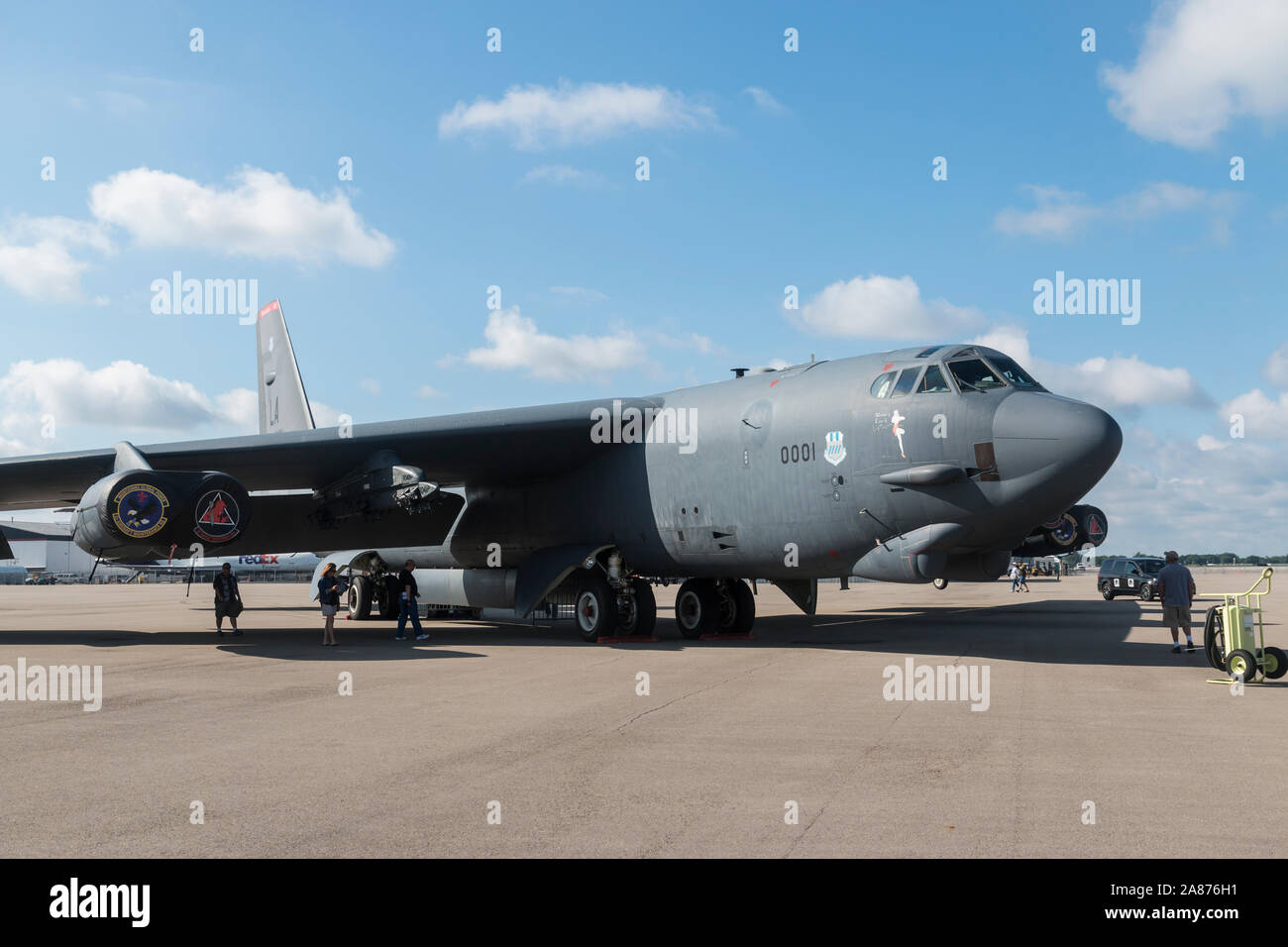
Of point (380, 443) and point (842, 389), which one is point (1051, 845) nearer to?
point (842, 389)

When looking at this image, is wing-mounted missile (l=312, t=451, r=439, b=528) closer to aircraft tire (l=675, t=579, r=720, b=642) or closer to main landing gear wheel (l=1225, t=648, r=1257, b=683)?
aircraft tire (l=675, t=579, r=720, b=642)

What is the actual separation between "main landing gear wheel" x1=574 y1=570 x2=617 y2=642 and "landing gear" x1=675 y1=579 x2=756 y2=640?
206 centimetres

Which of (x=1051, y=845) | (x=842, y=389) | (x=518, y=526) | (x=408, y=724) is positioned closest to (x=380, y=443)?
(x=518, y=526)

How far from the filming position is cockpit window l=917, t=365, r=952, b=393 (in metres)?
15.3

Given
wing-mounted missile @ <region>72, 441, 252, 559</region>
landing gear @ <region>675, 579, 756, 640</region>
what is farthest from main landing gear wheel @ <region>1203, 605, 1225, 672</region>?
wing-mounted missile @ <region>72, 441, 252, 559</region>

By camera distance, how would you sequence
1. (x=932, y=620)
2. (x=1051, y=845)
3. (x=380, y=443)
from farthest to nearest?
(x=932, y=620) → (x=380, y=443) → (x=1051, y=845)

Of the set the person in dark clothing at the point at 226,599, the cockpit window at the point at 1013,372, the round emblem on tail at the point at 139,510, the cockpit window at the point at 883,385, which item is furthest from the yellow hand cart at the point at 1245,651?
the person in dark clothing at the point at 226,599

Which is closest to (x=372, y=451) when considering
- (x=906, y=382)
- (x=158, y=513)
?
(x=158, y=513)

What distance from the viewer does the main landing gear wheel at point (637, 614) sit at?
20156 mm

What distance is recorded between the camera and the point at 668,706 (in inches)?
440

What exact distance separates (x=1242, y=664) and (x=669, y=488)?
9.70 meters

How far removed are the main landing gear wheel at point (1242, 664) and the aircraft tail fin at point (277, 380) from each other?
22759 mm

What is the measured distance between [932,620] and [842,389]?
12112 mm

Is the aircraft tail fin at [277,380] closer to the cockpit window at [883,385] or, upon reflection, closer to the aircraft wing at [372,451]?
the aircraft wing at [372,451]
